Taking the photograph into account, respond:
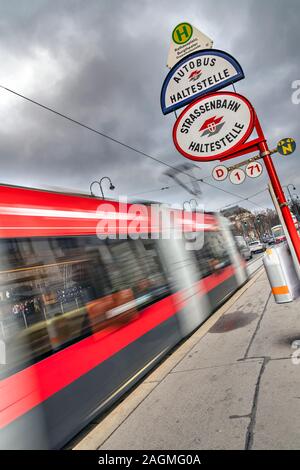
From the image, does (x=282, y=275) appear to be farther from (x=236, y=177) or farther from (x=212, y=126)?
(x=236, y=177)

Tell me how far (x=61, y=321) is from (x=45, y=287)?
1.43 feet

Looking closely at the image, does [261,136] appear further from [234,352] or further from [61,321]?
[234,352]

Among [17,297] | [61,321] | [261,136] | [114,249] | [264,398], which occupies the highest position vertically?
[261,136]

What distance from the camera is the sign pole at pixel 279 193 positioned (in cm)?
294

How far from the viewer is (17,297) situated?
3.52 meters

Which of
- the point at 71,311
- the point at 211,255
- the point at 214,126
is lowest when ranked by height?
the point at 71,311

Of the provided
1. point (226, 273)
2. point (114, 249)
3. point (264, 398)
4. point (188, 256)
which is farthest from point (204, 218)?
point (264, 398)

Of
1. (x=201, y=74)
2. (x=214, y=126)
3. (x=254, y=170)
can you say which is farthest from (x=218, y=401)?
(x=254, y=170)

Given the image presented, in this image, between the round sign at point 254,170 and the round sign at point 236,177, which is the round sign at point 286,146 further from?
the round sign at point 236,177

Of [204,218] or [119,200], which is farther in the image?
[204,218]

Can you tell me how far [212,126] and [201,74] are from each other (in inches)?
21.7

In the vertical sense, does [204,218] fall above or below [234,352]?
above

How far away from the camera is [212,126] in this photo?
9.68ft

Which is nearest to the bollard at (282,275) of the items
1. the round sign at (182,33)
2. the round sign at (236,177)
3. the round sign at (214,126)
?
the round sign at (214,126)
